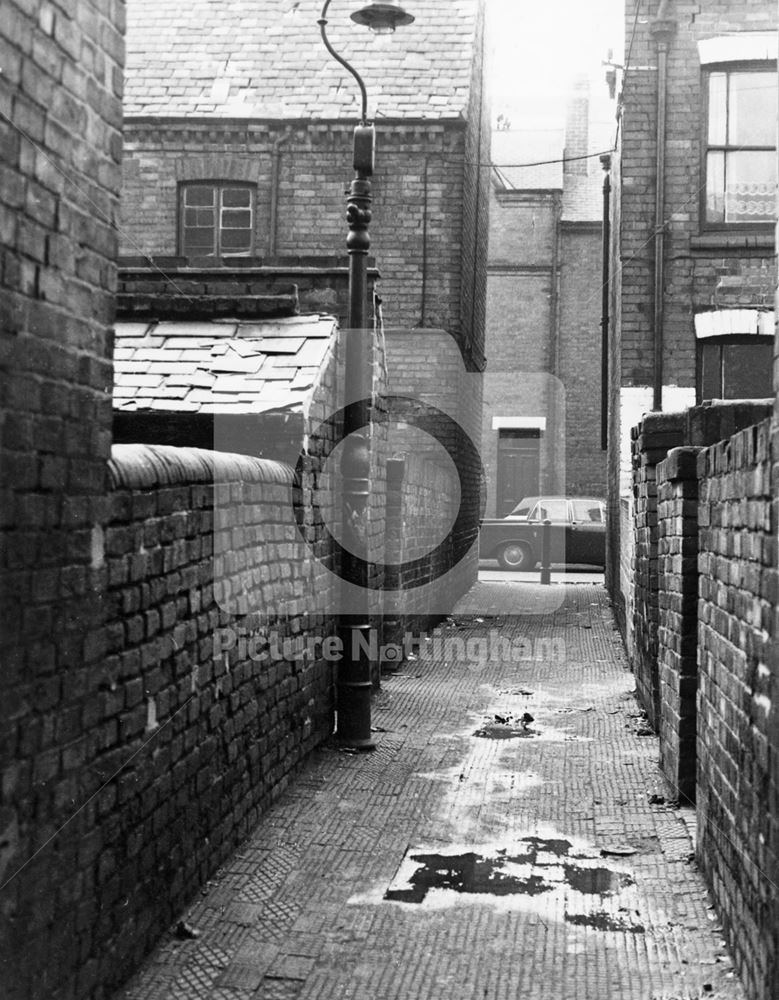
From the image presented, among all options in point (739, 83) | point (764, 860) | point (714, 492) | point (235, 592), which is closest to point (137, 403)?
point (235, 592)

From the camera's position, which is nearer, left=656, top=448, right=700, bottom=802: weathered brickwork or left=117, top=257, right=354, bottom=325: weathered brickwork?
left=656, top=448, right=700, bottom=802: weathered brickwork

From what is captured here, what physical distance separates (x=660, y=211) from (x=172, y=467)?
1027cm

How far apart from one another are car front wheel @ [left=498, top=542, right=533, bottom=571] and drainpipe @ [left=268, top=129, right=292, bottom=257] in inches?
375

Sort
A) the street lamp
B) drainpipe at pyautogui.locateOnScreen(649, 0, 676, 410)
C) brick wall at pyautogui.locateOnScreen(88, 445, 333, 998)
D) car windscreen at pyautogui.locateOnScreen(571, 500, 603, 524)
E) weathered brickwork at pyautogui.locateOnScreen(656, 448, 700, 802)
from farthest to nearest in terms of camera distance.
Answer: car windscreen at pyautogui.locateOnScreen(571, 500, 603, 524)
drainpipe at pyautogui.locateOnScreen(649, 0, 676, 410)
the street lamp
weathered brickwork at pyautogui.locateOnScreen(656, 448, 700, 802)
brick wall at pyautogui.locateOnScreen(88, 445, 333, 998)

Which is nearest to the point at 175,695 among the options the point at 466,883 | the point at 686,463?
the point at 466,883

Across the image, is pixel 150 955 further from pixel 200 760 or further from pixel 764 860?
pixel 764 860

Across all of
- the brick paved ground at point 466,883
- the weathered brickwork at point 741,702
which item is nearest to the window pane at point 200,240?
the brick paved ground at point 466,883

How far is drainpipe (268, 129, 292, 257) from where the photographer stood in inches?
649

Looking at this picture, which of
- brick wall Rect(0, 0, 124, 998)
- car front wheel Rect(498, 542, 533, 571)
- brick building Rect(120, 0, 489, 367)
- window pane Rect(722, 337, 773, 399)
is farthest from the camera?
car front wheel Rect(498, 542, 533, 571)

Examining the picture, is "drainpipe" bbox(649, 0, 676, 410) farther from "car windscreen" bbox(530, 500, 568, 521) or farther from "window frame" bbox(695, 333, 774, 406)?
"car windscreen" bbox(530, 500, 568, 521)

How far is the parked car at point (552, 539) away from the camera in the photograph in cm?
2373

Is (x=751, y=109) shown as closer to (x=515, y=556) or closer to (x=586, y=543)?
(x=586, y=543)

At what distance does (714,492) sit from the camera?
5.17 metres

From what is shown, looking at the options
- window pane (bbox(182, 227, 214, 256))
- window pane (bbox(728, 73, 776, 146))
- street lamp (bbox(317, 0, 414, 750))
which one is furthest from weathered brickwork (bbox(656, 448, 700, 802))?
window pane (bbox(182, 227, 214, 256))
